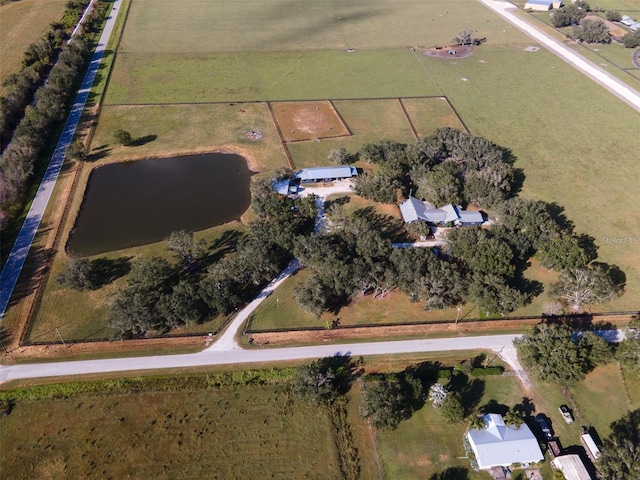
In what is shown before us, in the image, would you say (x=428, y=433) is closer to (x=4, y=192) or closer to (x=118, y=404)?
(x=118, y=404)

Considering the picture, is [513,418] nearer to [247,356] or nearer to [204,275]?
[247,356]

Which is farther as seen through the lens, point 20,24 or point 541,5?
point 541,5

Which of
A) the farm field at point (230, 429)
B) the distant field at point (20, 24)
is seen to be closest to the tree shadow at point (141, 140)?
the distant field at point (20, 24)

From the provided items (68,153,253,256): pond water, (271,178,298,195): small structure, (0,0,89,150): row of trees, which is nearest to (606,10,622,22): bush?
(271,178,298,195): small structure

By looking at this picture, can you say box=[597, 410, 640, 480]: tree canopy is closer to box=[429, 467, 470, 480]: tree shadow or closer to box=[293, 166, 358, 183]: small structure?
box=[429, 467, 470, 480]: tree shadow

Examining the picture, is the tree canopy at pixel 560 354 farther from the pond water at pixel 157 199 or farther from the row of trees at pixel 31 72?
the row of trees at pixel 31 72

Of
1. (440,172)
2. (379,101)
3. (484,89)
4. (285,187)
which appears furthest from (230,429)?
(484,89)

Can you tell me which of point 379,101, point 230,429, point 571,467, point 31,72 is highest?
point 31,72
